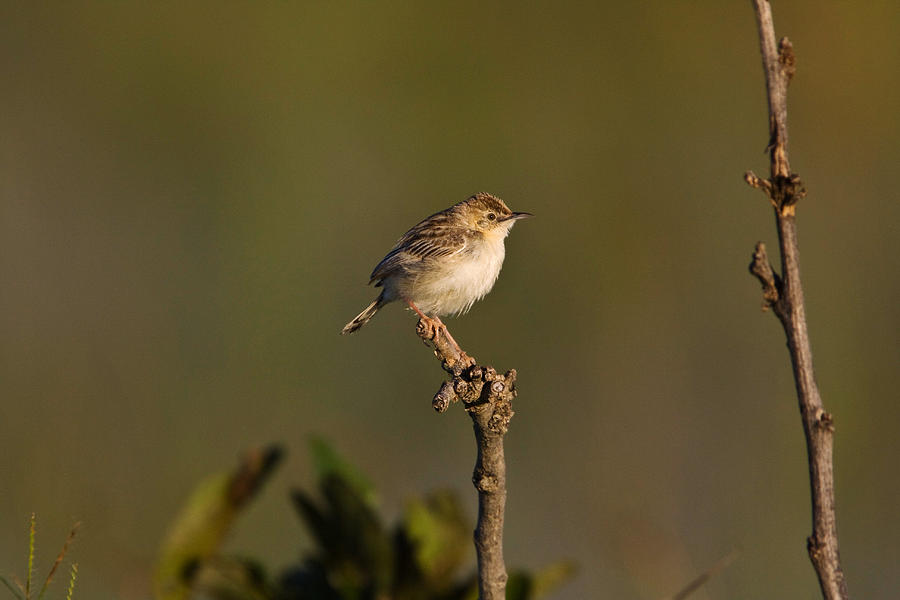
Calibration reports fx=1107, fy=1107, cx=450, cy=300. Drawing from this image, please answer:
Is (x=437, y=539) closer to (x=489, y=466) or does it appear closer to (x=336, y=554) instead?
(x=336, y=554)

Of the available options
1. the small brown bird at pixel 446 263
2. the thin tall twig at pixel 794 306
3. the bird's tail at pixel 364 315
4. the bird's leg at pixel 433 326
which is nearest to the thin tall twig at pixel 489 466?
the thin tall twig at pixel 794 306

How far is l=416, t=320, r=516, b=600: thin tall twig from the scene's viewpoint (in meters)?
2.77

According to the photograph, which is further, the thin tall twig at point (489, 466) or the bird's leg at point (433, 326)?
the bird's leg at point (433, 326)

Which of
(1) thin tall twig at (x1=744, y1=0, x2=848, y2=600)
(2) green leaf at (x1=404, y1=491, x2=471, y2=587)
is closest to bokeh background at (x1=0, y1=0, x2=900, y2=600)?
(2) green leaf at (x1=404, y1=491, x2=471, y2=587)

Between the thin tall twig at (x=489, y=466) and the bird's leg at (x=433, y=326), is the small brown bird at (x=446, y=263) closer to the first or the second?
the bird's leg at (x=433, y=326)

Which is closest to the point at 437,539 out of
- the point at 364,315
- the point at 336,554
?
the point at 336,554

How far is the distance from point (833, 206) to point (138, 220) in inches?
211

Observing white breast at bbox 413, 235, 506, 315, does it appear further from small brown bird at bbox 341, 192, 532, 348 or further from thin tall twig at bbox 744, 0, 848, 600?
thin tall twig at bbox 744, 0, 848, 600

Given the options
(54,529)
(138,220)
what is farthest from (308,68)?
(54,529)

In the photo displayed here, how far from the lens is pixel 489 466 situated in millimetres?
2773

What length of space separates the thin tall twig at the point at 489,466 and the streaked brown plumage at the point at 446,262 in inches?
76.6

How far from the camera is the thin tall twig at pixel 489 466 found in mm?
2770

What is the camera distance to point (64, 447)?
6.82 m

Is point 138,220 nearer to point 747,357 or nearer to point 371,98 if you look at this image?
point 371,98
